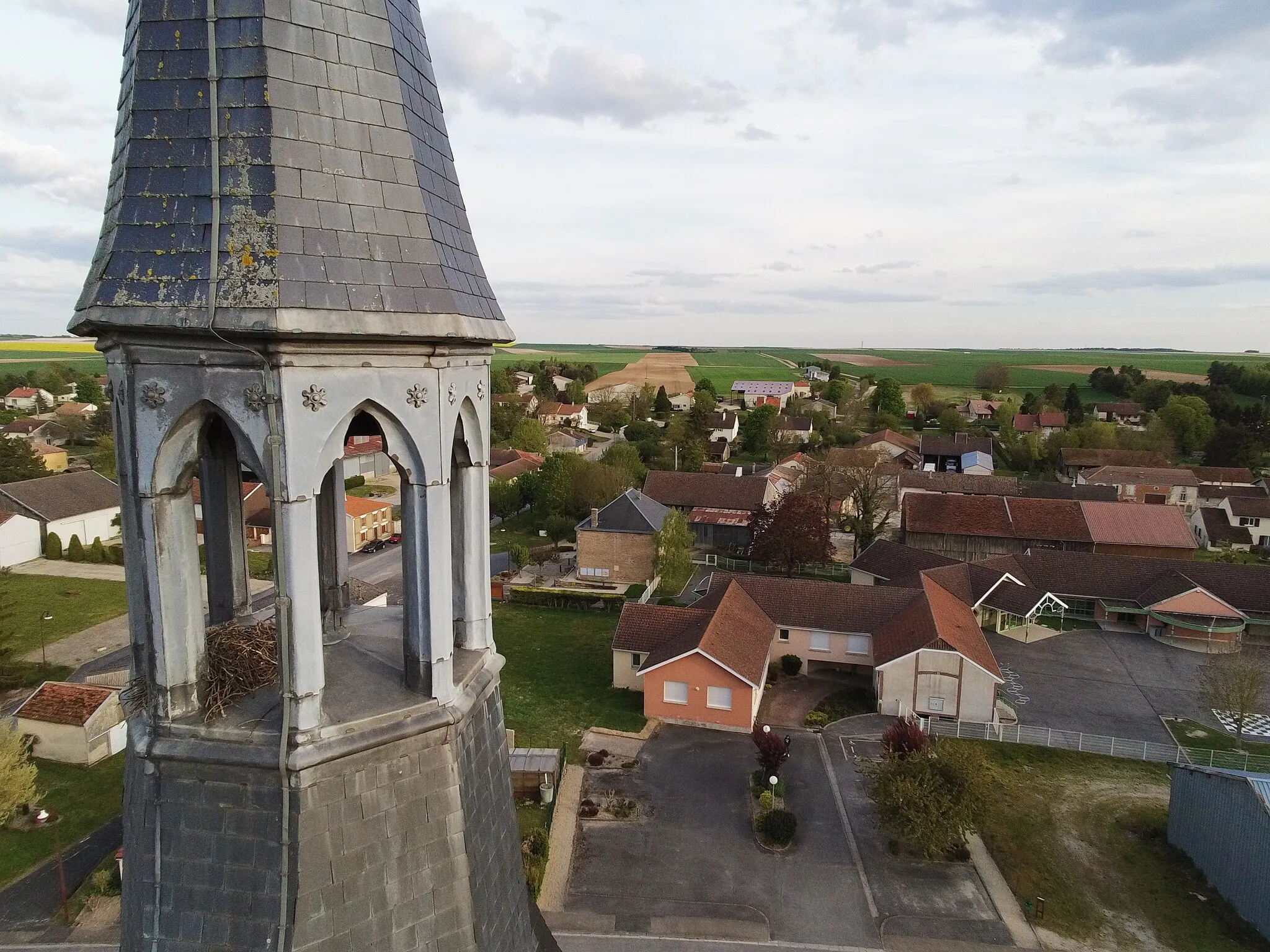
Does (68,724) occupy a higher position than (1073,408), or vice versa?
(1073,408)

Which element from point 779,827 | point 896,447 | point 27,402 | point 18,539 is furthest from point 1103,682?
point 27,402

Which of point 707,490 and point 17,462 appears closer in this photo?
point 707,490

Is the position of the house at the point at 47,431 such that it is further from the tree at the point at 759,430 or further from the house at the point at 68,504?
the tree at the point at 759,430

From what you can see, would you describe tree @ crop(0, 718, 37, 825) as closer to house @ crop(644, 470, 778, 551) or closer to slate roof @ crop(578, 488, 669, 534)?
slate roof @ crop(578, 488, 669, 534)

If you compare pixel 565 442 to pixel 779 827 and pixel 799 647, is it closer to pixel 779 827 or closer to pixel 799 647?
pixel 799 647

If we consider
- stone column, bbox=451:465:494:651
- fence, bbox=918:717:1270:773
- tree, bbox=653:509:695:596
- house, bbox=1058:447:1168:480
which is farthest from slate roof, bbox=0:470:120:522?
house, bbox=1058:447:1168:480

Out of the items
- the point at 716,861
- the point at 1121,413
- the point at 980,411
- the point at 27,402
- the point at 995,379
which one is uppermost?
the point at 995,379

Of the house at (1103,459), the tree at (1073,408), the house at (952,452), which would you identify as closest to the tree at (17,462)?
the house at (952,452)

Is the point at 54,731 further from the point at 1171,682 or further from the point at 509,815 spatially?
the point at 1171,682

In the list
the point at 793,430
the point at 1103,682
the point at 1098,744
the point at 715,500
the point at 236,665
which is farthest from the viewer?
the point at 793,430
